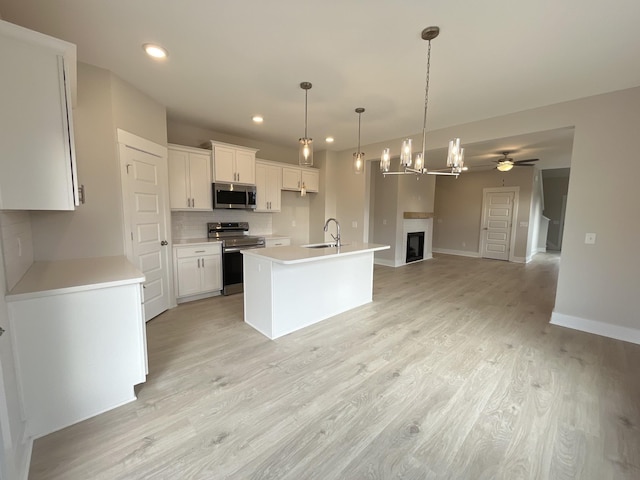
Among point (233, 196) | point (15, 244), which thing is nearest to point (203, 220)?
point (233, 196)

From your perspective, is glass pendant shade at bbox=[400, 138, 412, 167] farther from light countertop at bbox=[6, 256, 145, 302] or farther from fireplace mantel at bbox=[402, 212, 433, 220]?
fireplace mantel at bbox=[402, 212, 433, 220]

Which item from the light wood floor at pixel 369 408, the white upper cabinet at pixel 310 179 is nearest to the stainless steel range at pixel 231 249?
the light wood floor at pixel 369 408

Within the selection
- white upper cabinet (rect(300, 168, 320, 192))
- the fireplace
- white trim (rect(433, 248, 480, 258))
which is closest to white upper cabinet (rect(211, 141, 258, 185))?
white upper cabinet (rect(300, 168, 320, 192))

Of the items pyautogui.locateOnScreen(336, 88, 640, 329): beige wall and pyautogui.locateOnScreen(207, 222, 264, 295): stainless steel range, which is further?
pyautogui.locateOnScreen(207, 222, 264, 295): stainless steel range

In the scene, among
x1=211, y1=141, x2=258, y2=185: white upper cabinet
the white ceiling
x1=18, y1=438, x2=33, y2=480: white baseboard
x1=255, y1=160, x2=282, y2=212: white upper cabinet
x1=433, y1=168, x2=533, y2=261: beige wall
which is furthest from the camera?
x1=433, y1=168, x2=533, y2=261: beige wall

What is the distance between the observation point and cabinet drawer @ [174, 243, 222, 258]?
3734 mm

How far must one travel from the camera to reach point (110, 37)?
209cm

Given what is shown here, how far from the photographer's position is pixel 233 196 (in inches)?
173

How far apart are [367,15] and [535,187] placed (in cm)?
801

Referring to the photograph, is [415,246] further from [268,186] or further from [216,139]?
[216,139]

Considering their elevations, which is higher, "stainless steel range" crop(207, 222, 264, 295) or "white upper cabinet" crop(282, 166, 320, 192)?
"white upper cabinet" crop(282, 166, 320, 192)

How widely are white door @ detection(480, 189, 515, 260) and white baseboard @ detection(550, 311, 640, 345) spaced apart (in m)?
4.94

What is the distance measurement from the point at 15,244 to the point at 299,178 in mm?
4176

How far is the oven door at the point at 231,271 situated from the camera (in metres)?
4.17
